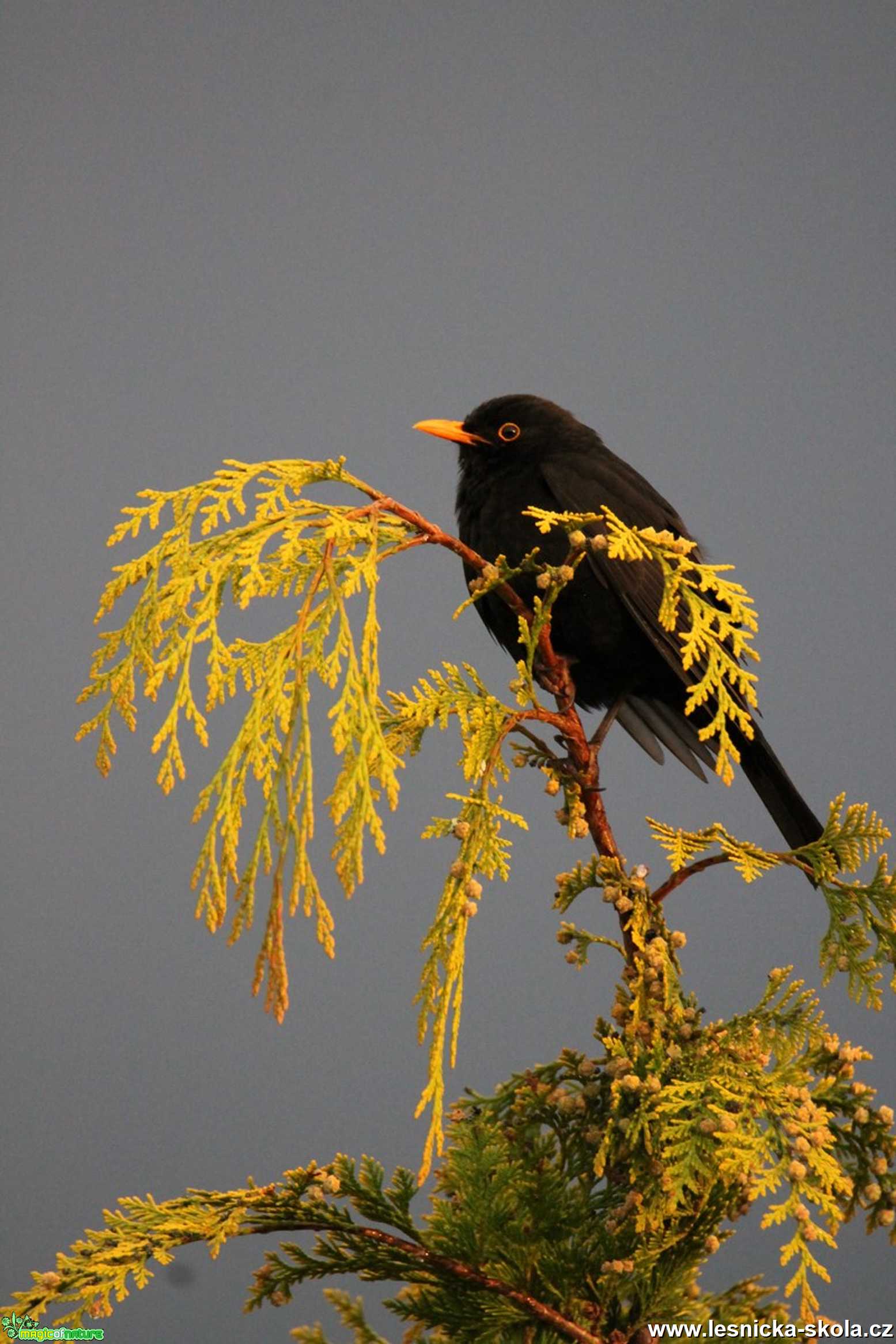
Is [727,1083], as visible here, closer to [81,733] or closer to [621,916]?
[621,916]

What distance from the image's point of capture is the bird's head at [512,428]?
2307mm

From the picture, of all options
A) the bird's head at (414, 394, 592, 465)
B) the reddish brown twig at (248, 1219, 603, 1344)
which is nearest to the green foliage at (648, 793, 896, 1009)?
the reddish brown twig at (248, 1219, 603, 1344)

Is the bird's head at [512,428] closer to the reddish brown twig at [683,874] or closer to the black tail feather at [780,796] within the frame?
the black tail feather at [780,796]

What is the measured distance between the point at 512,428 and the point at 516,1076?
47.1 inches

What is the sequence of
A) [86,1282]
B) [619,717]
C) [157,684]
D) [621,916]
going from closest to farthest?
[157,684] < [86,1282] < [621,916] < [619,717]

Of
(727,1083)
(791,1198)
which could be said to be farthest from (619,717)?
(791,1198)

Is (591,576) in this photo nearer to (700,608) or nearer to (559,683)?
(559,683)

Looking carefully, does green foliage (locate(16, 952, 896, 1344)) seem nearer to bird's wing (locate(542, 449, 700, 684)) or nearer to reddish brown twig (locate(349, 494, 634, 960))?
reddish brown twig (locate(349, 494, 634, 960))

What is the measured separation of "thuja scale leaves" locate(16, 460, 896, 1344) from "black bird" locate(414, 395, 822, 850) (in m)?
0.43

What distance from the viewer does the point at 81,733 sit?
123 cm

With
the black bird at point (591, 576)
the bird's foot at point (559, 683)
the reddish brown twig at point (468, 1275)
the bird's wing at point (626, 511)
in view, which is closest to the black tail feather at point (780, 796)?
the black bird at point (591, 576)

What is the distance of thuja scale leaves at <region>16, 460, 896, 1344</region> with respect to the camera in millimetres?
1176

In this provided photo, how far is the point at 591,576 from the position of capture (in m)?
1.98

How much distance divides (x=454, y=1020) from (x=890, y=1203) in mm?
528
